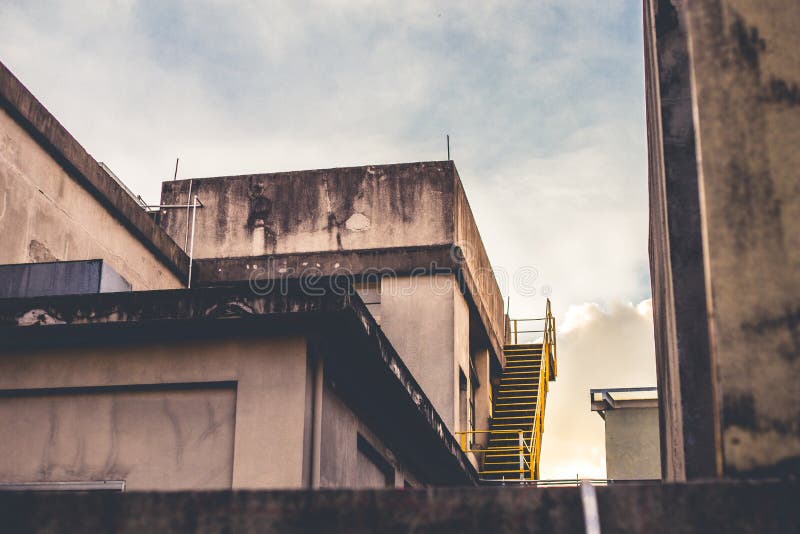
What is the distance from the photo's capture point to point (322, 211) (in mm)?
22375

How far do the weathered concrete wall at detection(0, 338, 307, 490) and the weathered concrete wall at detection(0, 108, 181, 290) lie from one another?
2992 mm

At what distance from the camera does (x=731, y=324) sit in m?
3.78

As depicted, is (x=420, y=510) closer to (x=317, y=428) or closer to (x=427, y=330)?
(x=317, y=428)

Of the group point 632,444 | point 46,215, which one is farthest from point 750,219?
point 632,444

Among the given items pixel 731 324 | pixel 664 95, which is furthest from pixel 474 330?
pixel 731 324

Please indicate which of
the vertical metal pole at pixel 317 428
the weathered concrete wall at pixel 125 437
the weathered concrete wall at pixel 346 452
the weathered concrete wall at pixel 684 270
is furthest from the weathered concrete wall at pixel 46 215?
the weathered concrete wall at pixel 684 270

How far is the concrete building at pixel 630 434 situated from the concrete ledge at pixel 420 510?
2159cm

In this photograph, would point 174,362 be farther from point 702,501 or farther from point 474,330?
point 474,330

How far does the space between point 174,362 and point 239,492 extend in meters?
7.57

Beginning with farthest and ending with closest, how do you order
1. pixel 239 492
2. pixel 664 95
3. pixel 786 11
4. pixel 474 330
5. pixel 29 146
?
pixel 474 330
pixel 29 146
pixel 664 95
pixel 786 11
pixel 239 492

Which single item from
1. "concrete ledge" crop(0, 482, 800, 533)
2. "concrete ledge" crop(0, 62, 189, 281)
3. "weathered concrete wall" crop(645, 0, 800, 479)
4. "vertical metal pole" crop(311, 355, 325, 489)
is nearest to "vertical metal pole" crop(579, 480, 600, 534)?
"concrete ledge" crop(0, 482, 800, 533)

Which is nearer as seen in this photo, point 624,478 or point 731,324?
point 731,324

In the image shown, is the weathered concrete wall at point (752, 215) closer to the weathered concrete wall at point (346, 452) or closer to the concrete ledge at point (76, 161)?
the weathered concrete wall at point (346, 452)

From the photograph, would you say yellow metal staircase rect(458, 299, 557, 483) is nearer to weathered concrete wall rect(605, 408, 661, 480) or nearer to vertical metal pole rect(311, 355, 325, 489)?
weathered concrete wall rect(605, 408, 661, 480)
